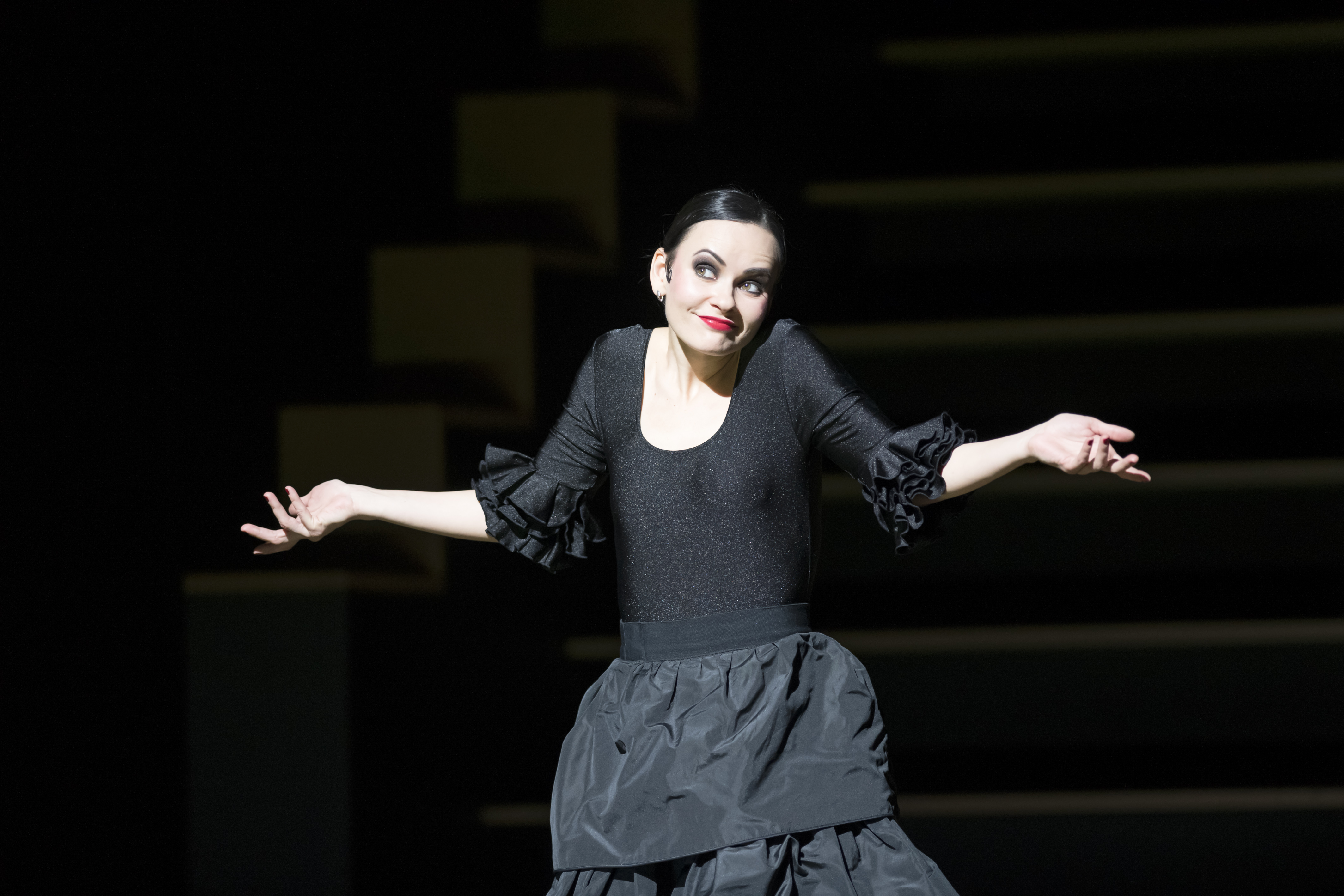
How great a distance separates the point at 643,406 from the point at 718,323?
131 millimetres

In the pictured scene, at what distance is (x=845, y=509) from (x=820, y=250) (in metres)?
0.52

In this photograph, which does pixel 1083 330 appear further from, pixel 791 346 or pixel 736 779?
pixel 736 779

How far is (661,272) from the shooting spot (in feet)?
4.88

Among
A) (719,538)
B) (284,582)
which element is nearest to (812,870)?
(719,538)

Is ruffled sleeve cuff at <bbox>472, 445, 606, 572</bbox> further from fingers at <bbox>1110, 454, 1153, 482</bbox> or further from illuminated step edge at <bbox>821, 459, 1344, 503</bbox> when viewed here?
illuminated step edge at <bbox>821, 459, 1344, 503</bbox>

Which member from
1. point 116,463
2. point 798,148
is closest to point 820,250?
point 798,148

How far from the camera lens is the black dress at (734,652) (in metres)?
1.30

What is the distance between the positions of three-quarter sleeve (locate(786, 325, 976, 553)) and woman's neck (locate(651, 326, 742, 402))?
0.19 feet

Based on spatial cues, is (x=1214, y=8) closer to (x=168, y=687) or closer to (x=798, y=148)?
(x=798, y=148)

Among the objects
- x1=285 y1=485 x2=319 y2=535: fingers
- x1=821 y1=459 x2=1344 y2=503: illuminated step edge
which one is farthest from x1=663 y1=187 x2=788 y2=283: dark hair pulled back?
x1=821 y1=459 x2=1344 y2=503: illuminated step edge

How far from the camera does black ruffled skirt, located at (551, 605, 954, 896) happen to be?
129 centimetres

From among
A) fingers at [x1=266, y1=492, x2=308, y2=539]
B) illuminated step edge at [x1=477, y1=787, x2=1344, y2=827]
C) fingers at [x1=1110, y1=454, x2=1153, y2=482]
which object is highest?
fingers at [x1=1110, y1=454, x2=1153, y2=482]

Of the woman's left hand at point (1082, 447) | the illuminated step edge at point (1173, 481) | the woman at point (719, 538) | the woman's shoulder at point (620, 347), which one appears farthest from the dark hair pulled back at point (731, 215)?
the illuminated step edge at point (1173, 481)

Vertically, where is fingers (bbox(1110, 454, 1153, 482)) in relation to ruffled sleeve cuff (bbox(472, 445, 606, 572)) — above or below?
above
